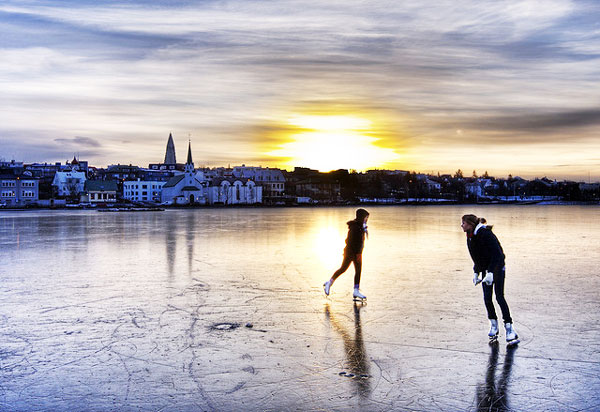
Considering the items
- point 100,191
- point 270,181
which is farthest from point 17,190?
point 270,181

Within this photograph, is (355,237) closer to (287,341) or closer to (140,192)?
(287,341)

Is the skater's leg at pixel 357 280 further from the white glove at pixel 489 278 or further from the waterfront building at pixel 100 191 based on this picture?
the waterfront building at pixel 100 191

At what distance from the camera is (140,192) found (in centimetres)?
13550

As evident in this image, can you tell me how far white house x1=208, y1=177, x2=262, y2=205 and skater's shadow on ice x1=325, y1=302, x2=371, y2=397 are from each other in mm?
117088

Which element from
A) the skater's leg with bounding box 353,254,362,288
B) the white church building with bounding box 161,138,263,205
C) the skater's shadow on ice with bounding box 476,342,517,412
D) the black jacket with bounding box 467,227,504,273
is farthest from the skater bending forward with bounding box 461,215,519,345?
the white church building with bounding box 161,138,263,205

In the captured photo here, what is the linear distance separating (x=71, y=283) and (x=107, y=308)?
3116 mm

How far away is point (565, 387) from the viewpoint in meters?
5.41

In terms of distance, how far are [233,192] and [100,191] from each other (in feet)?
111

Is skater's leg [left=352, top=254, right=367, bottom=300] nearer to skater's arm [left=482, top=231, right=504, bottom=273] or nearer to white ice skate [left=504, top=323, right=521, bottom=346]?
skater's arm [left=482, top=231, right=504, bottom=273]

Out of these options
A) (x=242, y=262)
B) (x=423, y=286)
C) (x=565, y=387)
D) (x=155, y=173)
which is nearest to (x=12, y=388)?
(x=565, y=387)

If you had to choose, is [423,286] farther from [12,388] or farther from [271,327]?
[12,388]

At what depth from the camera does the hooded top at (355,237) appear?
9.98 metres

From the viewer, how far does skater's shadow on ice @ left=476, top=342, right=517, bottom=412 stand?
196 inches

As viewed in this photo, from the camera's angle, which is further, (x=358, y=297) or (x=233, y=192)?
(x=233, y=192)
